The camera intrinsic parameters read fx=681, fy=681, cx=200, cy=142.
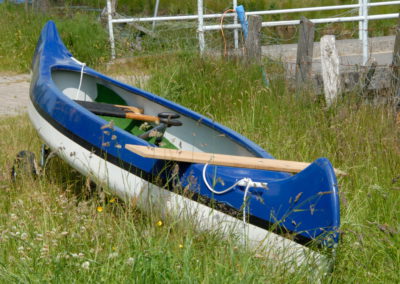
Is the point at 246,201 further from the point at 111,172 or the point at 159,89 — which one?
the point at 159,89

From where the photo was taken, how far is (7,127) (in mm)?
7691

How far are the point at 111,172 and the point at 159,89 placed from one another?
3636mm

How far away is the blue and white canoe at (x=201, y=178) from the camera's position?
12.6ft

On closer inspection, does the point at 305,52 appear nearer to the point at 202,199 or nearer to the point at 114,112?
the point at 114,112

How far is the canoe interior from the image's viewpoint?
5766 mm

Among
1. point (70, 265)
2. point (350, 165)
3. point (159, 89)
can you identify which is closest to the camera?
point (70, 265)

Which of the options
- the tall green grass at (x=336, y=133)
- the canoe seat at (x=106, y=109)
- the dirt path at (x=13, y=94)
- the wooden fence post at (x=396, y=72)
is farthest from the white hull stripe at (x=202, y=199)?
the dirt path at (x=13, y=94)

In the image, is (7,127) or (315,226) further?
(7,127)

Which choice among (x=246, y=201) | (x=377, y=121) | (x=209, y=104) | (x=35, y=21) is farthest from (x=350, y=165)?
(x=35, y=21)

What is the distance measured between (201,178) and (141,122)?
220cm

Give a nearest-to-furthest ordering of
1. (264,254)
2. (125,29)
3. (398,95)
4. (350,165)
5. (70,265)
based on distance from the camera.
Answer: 1. (70,265)
2. (264,254)
3. (350,165)
4. (398,95)
5. (125,29)

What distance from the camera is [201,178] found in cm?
435

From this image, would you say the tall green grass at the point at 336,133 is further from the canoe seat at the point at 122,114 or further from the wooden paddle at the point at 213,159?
A: the canoe seat at the point at 122,114

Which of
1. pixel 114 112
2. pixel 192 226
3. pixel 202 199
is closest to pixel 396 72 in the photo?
pixel 114 112
